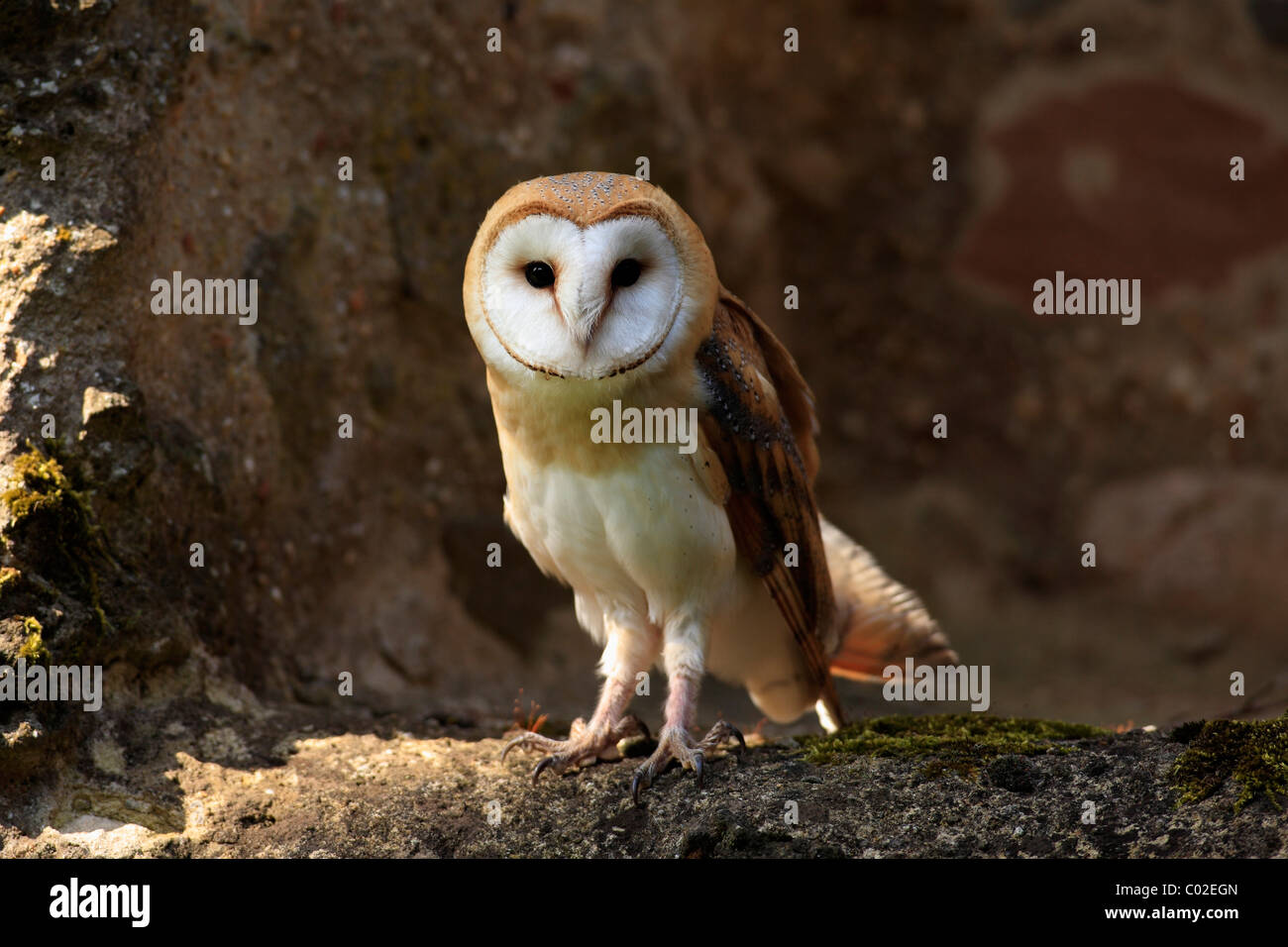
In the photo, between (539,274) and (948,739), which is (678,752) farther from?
(539,274)

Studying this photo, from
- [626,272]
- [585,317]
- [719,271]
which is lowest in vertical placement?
[585,317]

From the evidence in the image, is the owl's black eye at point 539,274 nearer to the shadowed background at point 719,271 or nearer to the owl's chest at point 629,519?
the owl's chest at point 629,519

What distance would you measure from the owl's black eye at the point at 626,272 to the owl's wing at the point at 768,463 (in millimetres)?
345

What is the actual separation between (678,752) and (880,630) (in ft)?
4.22

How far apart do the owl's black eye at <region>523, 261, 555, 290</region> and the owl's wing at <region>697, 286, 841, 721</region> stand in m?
0.53

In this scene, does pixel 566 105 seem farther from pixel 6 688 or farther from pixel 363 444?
pixel 6 688

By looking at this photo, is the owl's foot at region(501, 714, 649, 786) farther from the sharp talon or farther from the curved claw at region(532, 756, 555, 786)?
the sharp talon

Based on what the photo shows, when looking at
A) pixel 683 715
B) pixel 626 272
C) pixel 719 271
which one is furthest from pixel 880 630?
pixel 719 271

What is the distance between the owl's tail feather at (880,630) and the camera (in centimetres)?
468

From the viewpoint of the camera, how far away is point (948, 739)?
3811mm

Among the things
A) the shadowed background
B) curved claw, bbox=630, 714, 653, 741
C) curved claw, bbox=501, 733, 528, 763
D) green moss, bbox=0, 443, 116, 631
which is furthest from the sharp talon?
green moss, bbox=0, 443, 116, 631

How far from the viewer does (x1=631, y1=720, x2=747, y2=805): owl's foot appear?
365 centimetres

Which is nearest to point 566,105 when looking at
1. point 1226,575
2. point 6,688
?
point 6,688

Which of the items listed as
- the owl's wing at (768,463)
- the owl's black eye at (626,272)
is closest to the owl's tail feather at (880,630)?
the owl's wing at (768,463)
